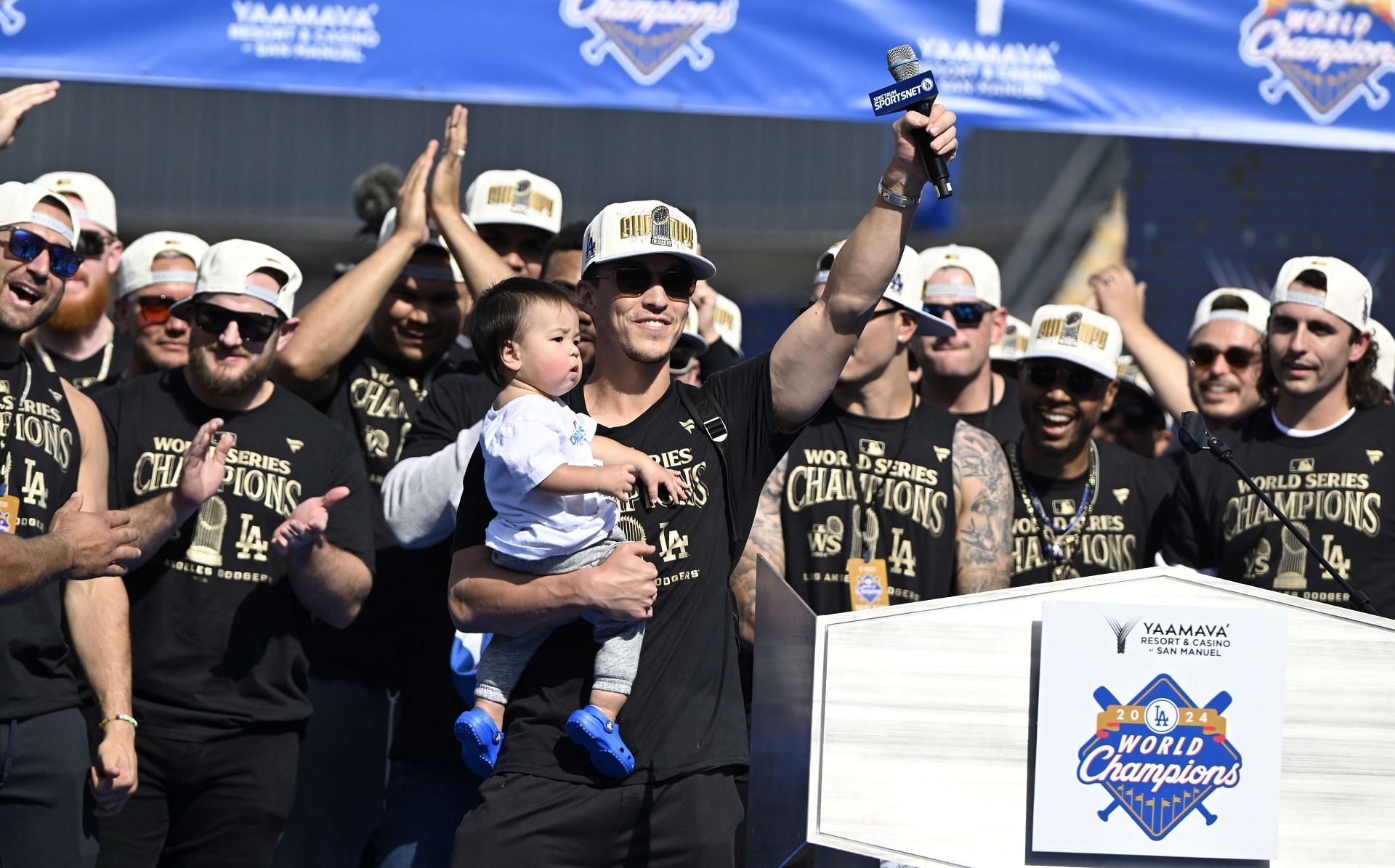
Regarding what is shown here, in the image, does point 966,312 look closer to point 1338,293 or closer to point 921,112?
point 1338,293

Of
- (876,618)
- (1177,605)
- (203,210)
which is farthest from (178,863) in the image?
(203,210)

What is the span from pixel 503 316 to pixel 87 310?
10.0 feet

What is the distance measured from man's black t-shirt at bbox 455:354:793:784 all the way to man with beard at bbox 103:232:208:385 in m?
2.61

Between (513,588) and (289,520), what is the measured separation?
1.24 meters

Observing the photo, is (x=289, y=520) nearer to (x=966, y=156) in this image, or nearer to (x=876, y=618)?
(x=876, y=618)

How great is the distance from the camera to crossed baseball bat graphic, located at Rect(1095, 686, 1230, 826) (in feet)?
12.2

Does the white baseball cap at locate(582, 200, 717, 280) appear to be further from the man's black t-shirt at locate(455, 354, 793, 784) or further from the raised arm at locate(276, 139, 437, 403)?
the raised arm at locate(276, 139, 437, 403)

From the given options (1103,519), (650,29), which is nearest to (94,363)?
(650,29)

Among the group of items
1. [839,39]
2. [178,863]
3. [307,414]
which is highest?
[839,39]

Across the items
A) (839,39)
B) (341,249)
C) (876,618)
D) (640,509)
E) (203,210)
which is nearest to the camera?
(876,618)

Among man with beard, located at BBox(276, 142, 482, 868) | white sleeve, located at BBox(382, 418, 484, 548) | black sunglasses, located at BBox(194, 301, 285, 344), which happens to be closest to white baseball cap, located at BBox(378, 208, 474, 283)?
man with beard, located at BBox(276, 142, 482, 868)

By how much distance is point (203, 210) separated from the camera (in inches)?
470

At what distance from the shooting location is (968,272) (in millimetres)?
6871

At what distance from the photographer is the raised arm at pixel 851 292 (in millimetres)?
3785
